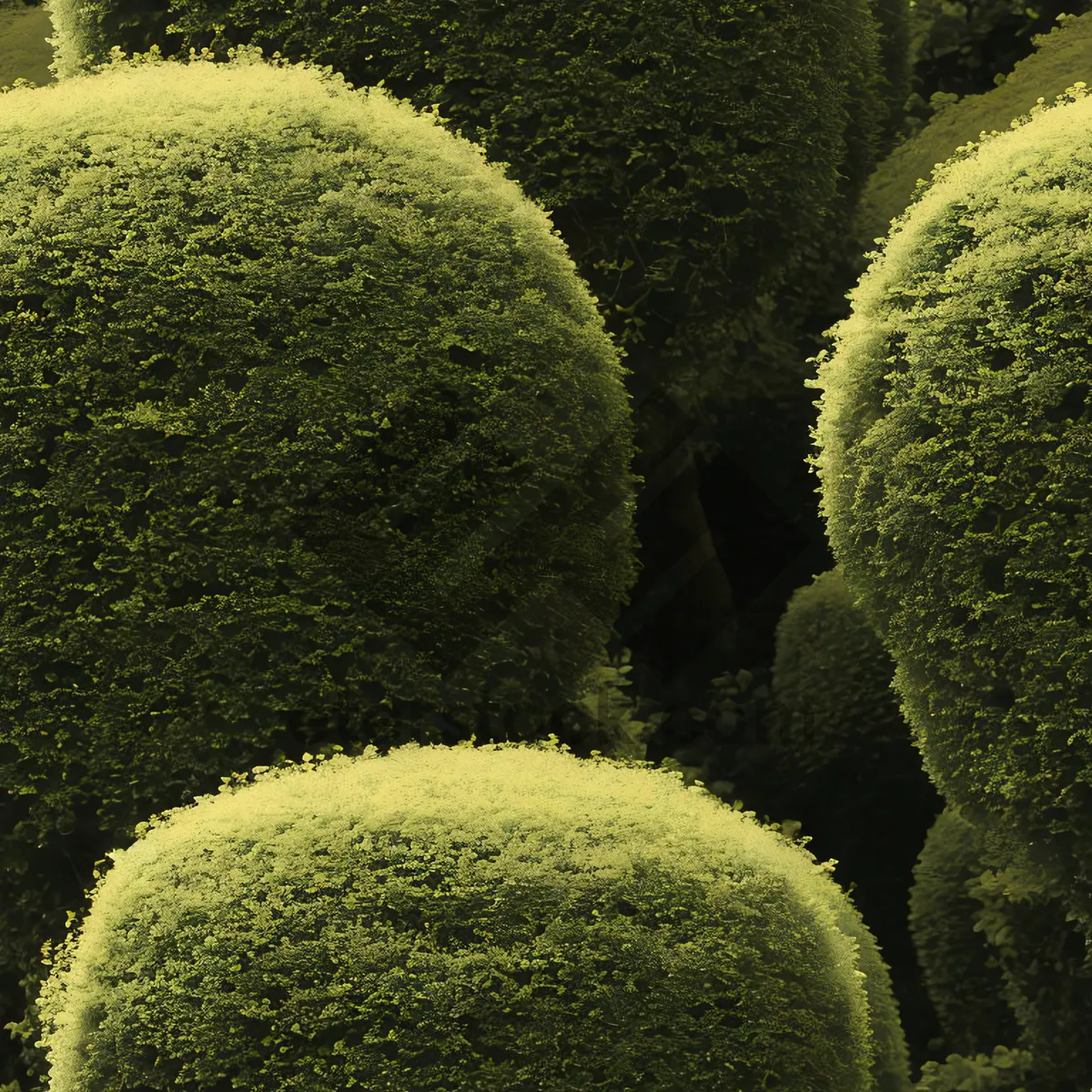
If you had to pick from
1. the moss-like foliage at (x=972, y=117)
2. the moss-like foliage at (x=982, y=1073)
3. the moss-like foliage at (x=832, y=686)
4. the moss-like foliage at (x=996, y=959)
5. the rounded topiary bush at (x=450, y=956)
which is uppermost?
the moss-like foliage at (x=972, y=117)

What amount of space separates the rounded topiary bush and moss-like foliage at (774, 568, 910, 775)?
8.97 ft

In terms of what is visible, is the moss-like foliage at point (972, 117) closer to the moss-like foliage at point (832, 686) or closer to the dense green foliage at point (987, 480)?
the moss-like foliage at point (832, 686)

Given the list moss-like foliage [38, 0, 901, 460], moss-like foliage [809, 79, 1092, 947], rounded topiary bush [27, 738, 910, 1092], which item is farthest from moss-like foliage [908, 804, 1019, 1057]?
moss-like foliage [38, 0, 901, 460]

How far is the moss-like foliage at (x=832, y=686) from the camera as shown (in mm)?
6957

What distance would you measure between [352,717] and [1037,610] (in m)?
2.36

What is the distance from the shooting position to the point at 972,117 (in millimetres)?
7504

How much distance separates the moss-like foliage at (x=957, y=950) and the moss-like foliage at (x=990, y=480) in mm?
1564

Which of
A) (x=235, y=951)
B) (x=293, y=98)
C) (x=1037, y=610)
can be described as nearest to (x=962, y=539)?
(x=1037, y=610)

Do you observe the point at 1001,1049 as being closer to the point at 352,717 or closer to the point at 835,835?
the point at 835,835

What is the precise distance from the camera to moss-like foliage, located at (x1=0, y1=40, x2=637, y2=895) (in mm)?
4711

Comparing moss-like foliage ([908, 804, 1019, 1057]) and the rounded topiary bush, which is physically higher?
the rounded topiary bush

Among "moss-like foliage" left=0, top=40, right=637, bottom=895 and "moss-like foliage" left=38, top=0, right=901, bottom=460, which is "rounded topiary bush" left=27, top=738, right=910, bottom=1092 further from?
"moss-like foliage" left=38, top=0, right=901, bottom=460

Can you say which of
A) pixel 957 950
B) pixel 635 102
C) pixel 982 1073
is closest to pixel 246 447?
pixel 635 102

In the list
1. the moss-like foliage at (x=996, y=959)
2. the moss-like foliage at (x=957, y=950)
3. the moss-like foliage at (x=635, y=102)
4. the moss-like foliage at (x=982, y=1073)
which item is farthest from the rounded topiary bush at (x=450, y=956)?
the moss-like foliage at (x=635, y=102)
